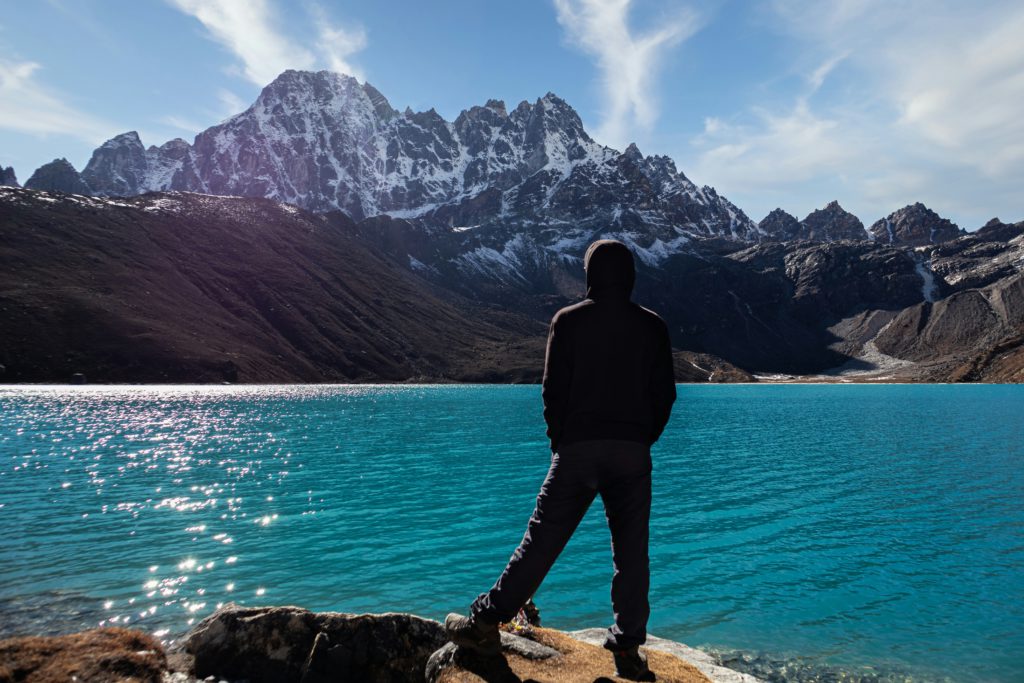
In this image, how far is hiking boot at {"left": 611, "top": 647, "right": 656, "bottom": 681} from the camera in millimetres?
6539

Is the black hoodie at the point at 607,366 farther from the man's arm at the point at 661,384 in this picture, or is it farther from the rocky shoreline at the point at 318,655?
the rocky shoreline at the point at 318,655

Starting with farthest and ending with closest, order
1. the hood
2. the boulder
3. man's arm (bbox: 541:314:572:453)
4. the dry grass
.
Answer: the boulder < the hood < man's arm (bbox: 541:314:572:453) < the dry grass

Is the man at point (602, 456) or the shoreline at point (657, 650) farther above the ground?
the man at point (602, 456)

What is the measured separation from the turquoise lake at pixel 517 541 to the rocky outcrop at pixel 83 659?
14.0 ft

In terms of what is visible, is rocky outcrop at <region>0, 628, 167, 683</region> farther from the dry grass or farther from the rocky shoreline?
the dry grass

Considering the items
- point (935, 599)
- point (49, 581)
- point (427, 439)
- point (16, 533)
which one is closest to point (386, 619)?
point (49, 581)

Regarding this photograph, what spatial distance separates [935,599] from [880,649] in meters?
4.07

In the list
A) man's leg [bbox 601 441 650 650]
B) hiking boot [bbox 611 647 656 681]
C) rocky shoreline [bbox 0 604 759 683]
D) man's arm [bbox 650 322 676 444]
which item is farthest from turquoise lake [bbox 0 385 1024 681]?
man's arm [bbox 650 322 676 444]

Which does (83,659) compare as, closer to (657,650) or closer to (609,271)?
(657,650)

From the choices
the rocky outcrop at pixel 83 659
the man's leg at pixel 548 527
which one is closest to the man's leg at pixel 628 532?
the man's leg at pixel 548 527

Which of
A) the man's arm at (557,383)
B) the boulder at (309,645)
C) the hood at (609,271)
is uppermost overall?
the hood at (609,271)

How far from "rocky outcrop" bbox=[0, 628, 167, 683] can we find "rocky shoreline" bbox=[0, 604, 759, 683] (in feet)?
0.05

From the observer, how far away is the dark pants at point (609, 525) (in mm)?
6395

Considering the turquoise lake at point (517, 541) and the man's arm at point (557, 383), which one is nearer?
the man's arm at point (557, 383)
